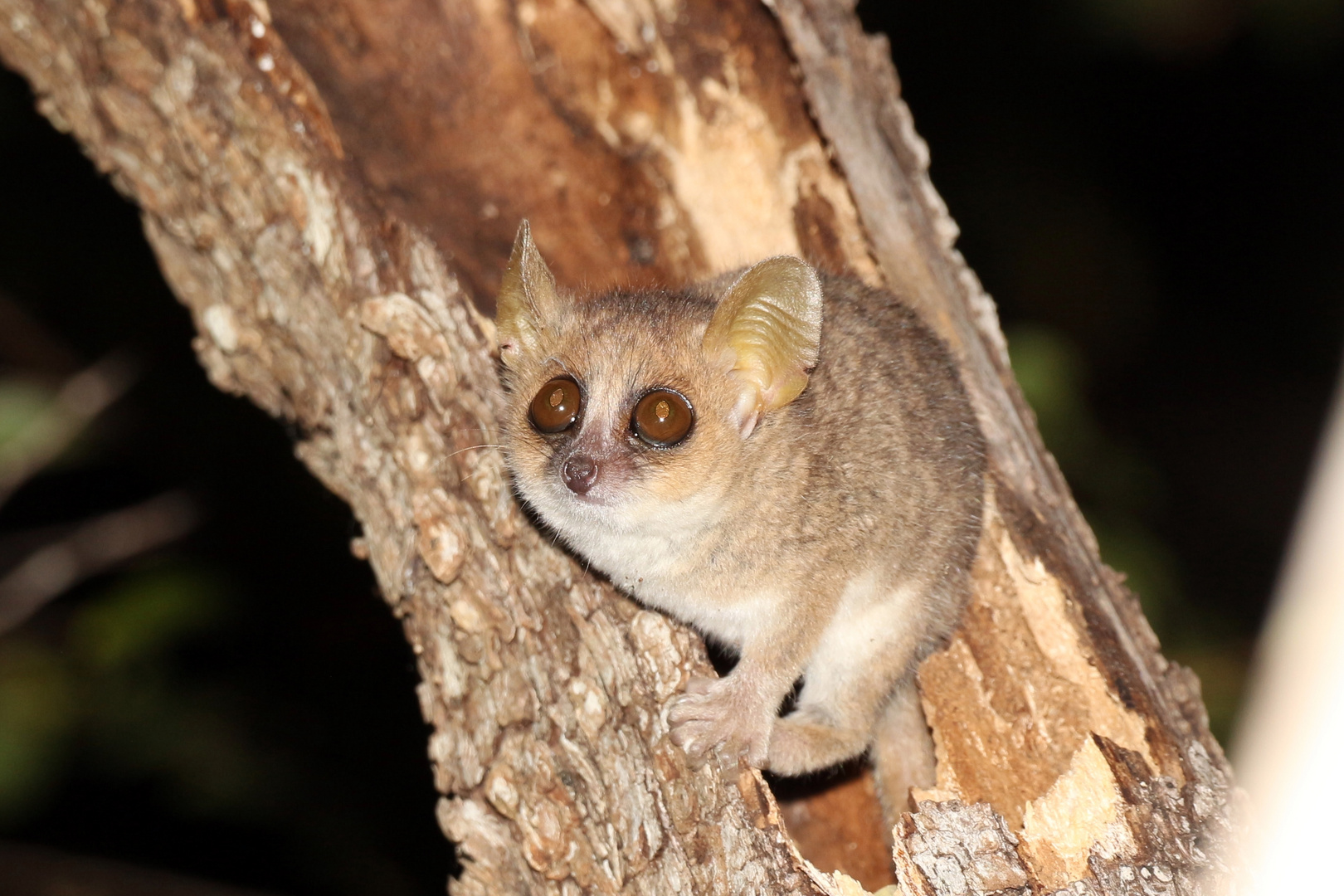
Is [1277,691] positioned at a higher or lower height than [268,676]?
higher

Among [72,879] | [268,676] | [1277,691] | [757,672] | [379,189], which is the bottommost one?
[72,879]

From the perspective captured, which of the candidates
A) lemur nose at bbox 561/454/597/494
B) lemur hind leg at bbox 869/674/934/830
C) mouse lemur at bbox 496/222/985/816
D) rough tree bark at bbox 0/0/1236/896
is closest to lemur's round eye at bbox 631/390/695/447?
mouse lemur at bbox 496/222/985/816

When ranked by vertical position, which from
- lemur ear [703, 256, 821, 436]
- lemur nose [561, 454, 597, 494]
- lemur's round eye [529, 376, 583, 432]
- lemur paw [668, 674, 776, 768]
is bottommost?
lemur paw [668, 674, 776, 768]

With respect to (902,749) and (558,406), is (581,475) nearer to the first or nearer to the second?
(558,406)

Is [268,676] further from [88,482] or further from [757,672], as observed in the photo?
[757,672]

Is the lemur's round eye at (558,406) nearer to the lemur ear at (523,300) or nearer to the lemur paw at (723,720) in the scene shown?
the lemur ear at (523,300)

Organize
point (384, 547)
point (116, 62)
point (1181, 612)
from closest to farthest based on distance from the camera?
point (384, 547)
point (116, 62)
point (1181, 612)

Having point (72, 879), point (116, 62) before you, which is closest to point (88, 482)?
point (72, 879)

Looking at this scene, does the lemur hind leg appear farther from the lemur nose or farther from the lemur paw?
the lemur nose
